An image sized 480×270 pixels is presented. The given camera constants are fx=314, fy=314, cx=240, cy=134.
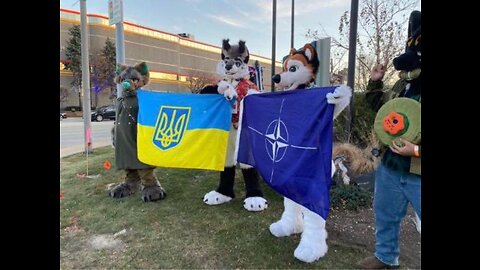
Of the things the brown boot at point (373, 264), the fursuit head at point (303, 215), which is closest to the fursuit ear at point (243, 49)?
the fursuit head at point (303, 215)

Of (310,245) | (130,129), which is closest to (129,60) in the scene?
(130,129)

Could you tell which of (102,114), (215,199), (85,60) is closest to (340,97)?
(215,199)

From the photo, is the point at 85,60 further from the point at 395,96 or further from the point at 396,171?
the point at 396,171

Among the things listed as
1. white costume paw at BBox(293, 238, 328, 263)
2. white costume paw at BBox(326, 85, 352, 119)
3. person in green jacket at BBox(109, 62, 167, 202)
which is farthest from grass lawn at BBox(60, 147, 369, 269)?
white costume paw at BBox(326, 85, 352, 119)

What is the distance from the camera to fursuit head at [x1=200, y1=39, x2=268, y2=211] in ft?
12.3

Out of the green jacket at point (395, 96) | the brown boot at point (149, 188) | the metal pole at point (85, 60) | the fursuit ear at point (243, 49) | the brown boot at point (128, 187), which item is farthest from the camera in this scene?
the metal pole at point (85, 60)

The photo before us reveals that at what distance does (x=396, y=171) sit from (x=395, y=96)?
21.4 inches

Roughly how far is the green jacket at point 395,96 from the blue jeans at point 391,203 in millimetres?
49

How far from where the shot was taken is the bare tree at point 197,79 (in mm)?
36312

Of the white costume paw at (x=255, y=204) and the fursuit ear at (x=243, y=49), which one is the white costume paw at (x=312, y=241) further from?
the fursuit ear at (x=243, y=49)

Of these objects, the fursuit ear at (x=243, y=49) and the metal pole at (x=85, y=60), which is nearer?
the fursuit ear at (x=243, y=49)
